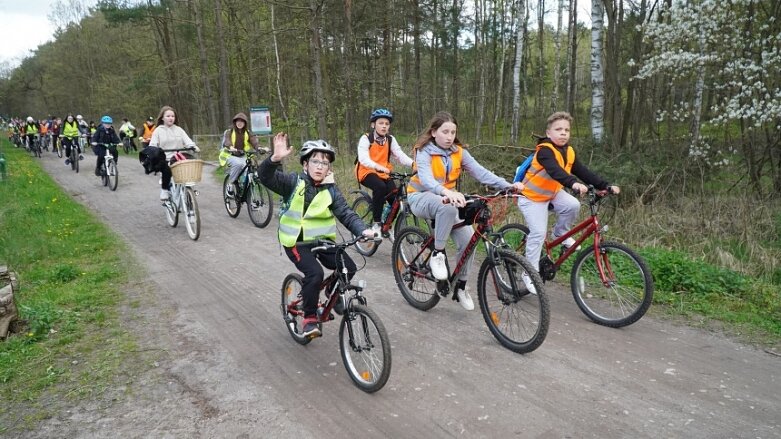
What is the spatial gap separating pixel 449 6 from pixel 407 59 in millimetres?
3287

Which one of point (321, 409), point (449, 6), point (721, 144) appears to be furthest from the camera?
point (449, 6)

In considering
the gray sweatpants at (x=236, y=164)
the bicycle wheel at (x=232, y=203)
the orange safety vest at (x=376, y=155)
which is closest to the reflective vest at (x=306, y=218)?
the orange safety vest at (x=376, y=155)

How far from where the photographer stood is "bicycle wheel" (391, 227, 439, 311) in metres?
5.16

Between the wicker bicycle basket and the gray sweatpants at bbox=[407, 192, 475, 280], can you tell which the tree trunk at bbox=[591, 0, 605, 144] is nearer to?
the gray sweatpants at bbox=[407, 192, 475, 280]

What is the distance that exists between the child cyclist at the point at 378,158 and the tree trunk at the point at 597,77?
6976 millimetres

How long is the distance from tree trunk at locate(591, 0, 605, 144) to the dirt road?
7761 millimetres

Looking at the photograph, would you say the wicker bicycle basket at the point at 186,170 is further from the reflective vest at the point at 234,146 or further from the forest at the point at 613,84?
the forest at the point at 613,84

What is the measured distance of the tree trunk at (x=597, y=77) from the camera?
12.1 meters

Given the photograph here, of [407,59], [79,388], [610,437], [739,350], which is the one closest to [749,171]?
→ [739,350]

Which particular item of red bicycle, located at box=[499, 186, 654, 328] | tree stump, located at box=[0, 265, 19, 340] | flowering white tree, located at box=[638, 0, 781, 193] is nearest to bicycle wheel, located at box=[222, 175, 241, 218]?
tree stump, located at box=[0, 265, 19, 340]

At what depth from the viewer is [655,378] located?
3836 millimetres

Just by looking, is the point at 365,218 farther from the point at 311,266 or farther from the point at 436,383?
the point at 436,383

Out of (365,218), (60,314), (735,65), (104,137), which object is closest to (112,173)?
(104,137)

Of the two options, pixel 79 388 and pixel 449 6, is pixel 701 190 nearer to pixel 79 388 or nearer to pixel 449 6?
pixel 79 388
